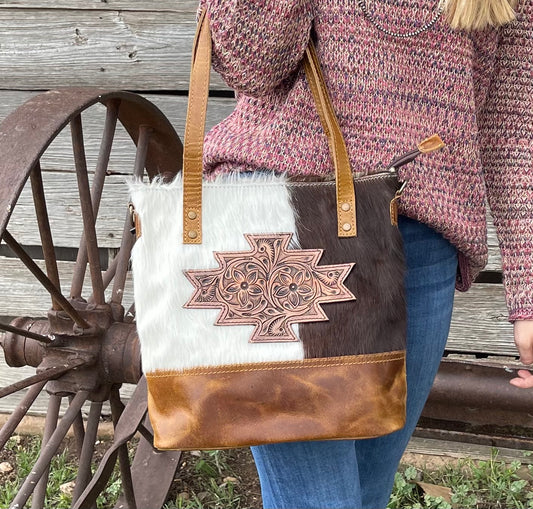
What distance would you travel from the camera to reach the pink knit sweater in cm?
86

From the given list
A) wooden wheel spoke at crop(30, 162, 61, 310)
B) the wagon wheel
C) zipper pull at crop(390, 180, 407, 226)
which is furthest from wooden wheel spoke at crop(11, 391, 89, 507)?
zipper pull at crop(390, 180, 407, 226)

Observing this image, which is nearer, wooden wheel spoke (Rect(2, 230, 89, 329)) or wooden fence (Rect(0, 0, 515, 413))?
wooden wheel spoke (Rect(2, 230, 89, 329))

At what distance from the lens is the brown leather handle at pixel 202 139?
0.84 meters

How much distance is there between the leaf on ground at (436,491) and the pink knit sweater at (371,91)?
3.64ft

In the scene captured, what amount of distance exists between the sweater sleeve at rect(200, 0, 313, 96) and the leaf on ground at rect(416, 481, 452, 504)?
1446mm

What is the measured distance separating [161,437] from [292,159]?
38 centimetres

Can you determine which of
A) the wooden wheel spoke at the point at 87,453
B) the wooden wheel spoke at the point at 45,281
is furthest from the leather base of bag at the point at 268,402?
the wooden wheel spoke at the point at 87,453

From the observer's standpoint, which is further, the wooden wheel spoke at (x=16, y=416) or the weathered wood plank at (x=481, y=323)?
the weathered wood plank at (x=481, y=323)

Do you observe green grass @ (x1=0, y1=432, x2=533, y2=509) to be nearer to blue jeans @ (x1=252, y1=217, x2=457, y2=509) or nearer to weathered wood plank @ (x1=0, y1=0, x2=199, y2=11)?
blue jeans @ (x1=252, y1=217, x2=457, y2=509)

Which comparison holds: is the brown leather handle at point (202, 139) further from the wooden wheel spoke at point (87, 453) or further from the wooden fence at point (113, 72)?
the wooden fence at point (113, 72)

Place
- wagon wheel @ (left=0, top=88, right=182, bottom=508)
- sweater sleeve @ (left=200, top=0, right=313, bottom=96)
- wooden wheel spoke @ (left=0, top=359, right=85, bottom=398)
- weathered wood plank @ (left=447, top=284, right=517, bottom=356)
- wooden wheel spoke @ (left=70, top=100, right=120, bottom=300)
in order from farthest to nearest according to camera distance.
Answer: weathered wood plank @ (left=447, top=284, right=517, bottom=356) → wooden wheel spoke @ (left=70, top=100, right=120, bottom=300) → wooden wheel spoke @ (left=0, top=359, right=85, bottom=398) → wagon wheel @ (left=0, top=88, right=182, bottom=508) → sweater sleeve @ (left=200, top=0, right=313, bottom=96)

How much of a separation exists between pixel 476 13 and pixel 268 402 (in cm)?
55

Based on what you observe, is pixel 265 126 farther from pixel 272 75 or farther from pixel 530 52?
pixel 530 52

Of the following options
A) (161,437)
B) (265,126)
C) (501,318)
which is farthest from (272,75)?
(501,318)
